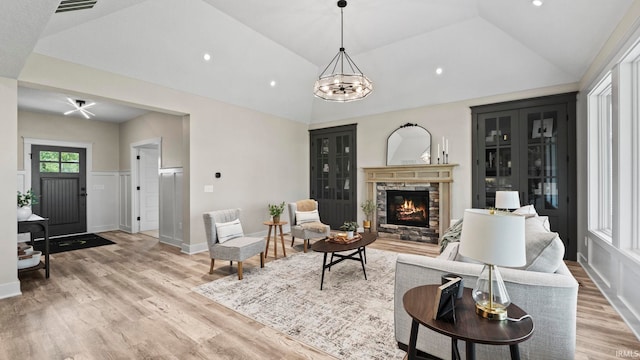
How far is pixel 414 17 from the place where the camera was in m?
4.13

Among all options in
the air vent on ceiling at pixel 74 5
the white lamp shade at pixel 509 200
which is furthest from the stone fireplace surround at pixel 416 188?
the air vent on ceiling at pixel 74 5

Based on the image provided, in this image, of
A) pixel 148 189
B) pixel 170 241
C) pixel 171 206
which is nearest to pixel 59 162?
pixel 148 189

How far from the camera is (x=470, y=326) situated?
1.33 metres

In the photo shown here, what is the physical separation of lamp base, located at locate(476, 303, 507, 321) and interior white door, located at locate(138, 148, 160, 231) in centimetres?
731

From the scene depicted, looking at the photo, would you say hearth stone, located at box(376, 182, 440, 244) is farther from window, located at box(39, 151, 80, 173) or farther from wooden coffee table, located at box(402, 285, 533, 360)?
window, located at box(39, 151, 80, 173)

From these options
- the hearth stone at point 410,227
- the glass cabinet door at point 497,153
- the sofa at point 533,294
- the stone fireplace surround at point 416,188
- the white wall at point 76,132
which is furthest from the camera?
the white wall at point 76,132

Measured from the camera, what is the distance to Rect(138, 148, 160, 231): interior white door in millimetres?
7078

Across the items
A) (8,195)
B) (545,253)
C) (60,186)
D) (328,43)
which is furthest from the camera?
(60,186)

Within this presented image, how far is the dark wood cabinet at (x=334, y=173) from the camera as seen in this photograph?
6.85m

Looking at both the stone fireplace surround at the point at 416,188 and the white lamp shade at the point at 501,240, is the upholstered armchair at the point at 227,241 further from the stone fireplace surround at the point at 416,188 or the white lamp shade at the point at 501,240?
the stone fireplace surround at the point at 416,188

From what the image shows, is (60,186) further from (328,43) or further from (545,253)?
(545,253)

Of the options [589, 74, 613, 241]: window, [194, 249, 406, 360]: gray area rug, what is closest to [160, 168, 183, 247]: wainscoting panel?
[194, 249, 406, 360]: gray area rug

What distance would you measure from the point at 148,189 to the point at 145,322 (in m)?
5.47

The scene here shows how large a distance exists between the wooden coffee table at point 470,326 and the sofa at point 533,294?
219 millimetres
